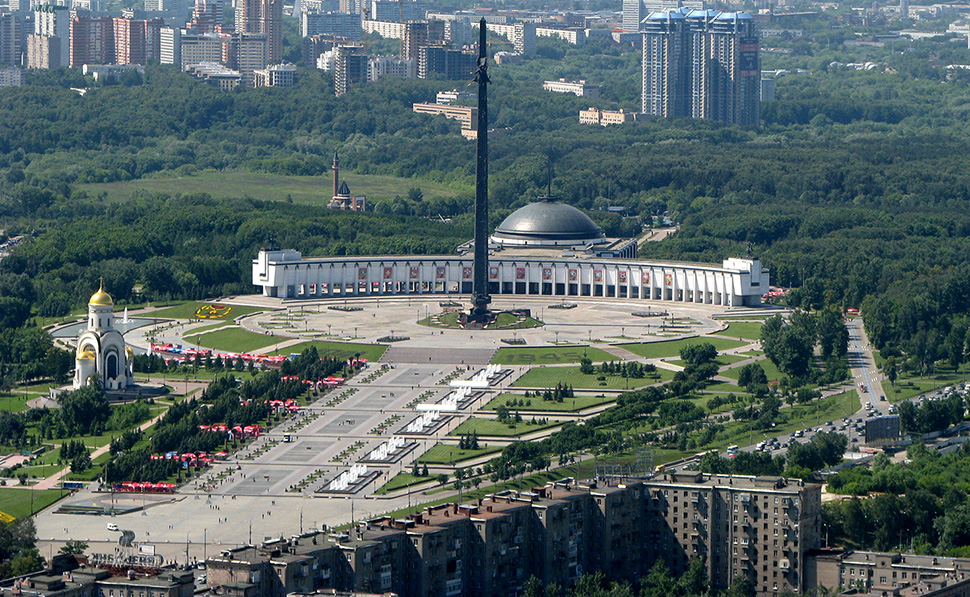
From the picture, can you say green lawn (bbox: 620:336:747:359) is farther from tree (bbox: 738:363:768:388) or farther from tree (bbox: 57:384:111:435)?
tree (bbox: 57:384:111:435)

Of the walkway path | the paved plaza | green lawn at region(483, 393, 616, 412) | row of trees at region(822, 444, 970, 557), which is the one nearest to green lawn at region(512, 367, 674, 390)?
the paved plaza

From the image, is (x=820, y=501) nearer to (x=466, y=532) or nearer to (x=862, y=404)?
(x=466, y=532)

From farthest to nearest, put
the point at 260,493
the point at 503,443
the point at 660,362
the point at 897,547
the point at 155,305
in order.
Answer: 1. the point at 155,305
2. the point at 660,362
3. the point at 503,443
4. the point at 260,493
5. the point at 897,547

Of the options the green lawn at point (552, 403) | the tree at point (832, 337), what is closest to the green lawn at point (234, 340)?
the green lawn at point (552, 403)

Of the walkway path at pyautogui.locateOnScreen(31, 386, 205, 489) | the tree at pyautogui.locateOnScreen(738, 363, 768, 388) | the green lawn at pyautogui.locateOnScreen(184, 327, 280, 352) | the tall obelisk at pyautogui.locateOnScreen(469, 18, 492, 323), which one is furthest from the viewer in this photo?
the tall obelisk at pyautogui.locateOnScreen(469, 18, 492, 323)

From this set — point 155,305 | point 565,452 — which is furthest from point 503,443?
point 155,305

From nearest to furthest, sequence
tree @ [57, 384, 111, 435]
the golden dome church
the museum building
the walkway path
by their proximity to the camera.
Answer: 1. the walkway path
2. tree @ [57, 384, 111, 435]
3. the golden dome church
4. the museum building

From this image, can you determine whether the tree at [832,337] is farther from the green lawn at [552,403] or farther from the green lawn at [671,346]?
the green lawn at [552,403]
